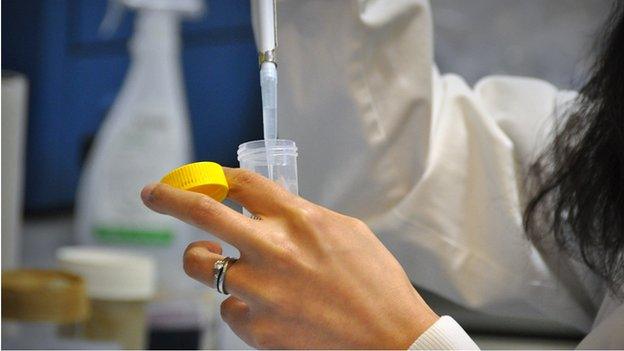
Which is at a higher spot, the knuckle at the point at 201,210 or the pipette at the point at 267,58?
the pipette at the point at 267,58

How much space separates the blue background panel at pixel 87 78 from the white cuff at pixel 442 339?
2.52ft

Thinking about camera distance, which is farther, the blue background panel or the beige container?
the blue background panel

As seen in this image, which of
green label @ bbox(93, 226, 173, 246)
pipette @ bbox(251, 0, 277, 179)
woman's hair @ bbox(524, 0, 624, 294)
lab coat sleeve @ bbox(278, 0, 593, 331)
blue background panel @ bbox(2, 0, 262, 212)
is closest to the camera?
pipette @ bbox(251, 0, 277, 179)

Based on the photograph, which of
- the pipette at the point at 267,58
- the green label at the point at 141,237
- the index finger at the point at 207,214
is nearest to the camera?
the index finger at the point at 207,214

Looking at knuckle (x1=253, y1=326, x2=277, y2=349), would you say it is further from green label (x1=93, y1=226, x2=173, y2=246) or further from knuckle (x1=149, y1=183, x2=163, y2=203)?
green label (x1=93, y1=226, x2=173, y2=246)

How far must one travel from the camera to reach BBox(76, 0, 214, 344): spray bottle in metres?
1.13

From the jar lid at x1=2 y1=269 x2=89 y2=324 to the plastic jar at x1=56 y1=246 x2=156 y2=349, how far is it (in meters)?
0.06

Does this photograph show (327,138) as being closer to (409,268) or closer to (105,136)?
(409,268)

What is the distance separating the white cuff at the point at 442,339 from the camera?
58 cm

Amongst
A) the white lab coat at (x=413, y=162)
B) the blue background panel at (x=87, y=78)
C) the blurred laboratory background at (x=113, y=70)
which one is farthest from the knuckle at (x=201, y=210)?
the blue background panel at (x=87, y=78)

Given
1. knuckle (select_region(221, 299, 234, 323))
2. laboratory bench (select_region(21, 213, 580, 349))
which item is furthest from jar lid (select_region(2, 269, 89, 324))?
knuckle (select_region(221, 299, 234, 323))

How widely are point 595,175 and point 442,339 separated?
0.98ft

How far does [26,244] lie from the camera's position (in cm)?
133

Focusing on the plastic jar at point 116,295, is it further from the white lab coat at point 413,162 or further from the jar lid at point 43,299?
the white lab coat at point 413,162
